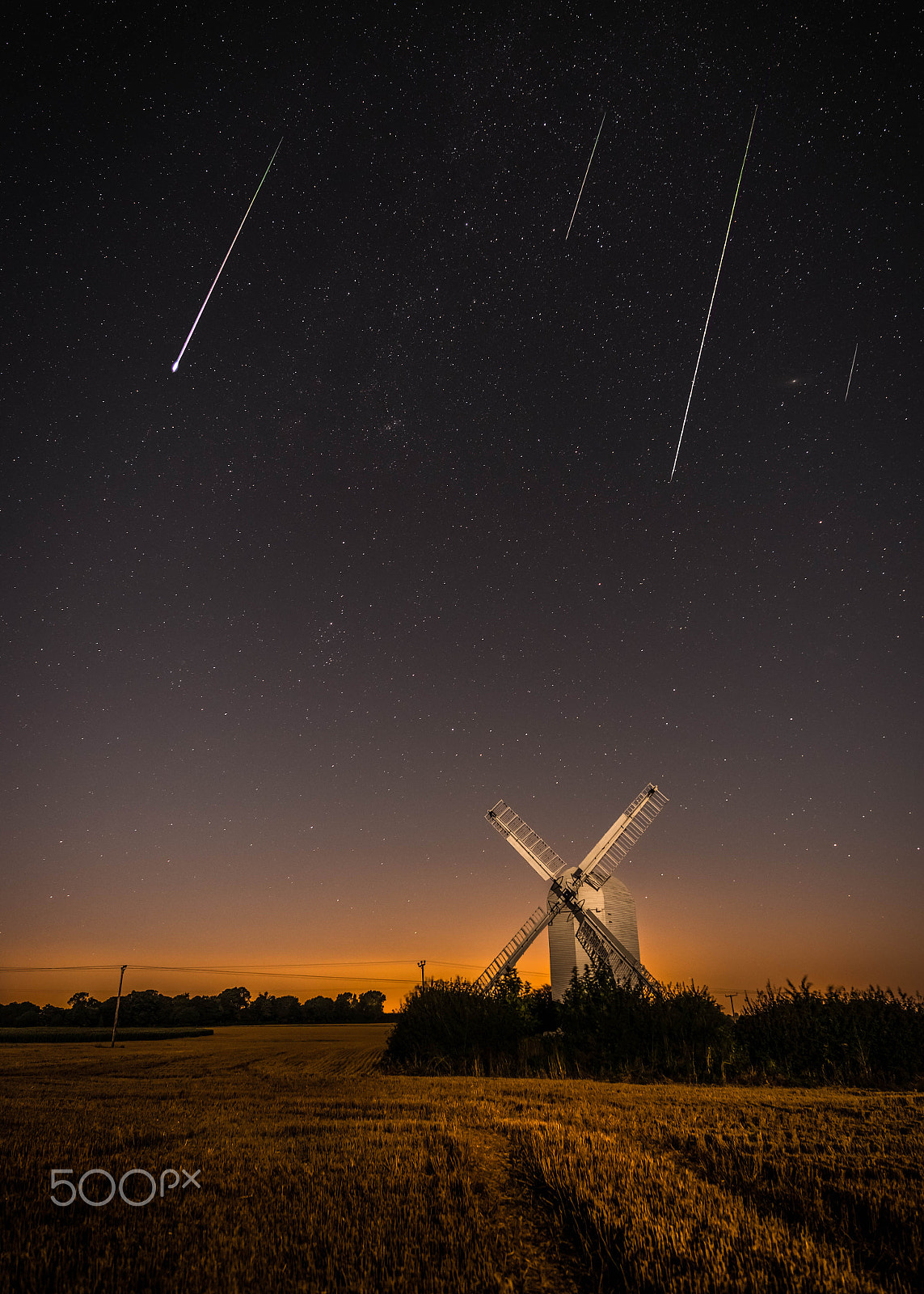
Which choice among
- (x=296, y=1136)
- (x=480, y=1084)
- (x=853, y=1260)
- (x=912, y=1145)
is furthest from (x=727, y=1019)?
(x=853, y=1260)

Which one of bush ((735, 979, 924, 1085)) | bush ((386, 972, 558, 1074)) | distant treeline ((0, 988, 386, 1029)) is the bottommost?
distant treeline ((0, 988, 386, 1029))

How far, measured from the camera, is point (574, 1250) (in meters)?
6.13

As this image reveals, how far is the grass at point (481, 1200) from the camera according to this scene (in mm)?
5488

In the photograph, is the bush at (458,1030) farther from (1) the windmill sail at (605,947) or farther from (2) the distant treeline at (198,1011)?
(2) the distant treeline at (198,1011)

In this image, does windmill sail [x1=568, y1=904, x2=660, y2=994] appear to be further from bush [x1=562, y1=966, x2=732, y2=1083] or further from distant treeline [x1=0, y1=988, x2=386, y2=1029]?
distant treeline [x1=0, y1=988, x2=386, y2=1029]

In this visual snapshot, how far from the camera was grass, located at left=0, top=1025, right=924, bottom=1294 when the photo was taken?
5488 millimetres

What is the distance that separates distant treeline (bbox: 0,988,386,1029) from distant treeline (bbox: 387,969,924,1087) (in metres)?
88.1

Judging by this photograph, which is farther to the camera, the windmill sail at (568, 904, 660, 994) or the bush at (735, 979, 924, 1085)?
the windmill sail at (568, 904, 660, 994)

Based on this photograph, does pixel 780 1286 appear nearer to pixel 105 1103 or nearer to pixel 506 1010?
pixel 105 1103

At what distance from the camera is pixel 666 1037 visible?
2603cm

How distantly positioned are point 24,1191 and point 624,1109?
11263 millimetres

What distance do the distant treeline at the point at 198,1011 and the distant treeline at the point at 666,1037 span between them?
289ft

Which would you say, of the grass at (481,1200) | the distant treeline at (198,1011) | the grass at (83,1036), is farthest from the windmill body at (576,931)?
the distant treeline at (198,1011)

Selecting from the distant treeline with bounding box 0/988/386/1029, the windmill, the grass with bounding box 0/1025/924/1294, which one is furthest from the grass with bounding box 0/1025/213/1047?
the grass with bounding box 0/1025/924/1294
